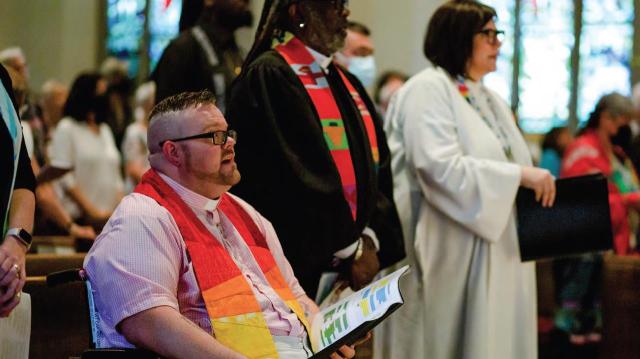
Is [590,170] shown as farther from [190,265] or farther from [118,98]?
[118,98]

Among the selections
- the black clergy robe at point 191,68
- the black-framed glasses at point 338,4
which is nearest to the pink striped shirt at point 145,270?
the black-framed glasses at point 338,4

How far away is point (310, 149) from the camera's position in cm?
380

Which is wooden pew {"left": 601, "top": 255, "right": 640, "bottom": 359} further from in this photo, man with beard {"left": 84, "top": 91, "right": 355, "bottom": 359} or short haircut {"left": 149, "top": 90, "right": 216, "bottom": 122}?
short haircut {"left": 149, "top": 90, "right": 216, "bottom": 122}

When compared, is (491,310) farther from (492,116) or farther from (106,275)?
(106,275)

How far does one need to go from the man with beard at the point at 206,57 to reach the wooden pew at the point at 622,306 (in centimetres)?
178

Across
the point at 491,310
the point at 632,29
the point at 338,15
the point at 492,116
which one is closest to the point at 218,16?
the point at 338,15

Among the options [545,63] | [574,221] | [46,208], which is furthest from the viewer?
[545,63]

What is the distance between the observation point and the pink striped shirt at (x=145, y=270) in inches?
108

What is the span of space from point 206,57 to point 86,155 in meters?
2.62

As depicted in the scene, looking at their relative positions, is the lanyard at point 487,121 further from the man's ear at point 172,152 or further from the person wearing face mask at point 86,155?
the person wearing face mask at point 86,155

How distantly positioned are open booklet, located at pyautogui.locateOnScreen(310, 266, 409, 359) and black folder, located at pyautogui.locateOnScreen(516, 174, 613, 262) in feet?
5.05

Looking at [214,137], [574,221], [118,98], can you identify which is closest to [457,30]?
[574,221]

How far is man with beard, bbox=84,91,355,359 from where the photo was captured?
2.75 m

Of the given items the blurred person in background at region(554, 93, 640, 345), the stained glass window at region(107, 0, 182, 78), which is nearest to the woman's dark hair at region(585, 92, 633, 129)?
the blurred person in background at region(554, 93, 640, 345)
